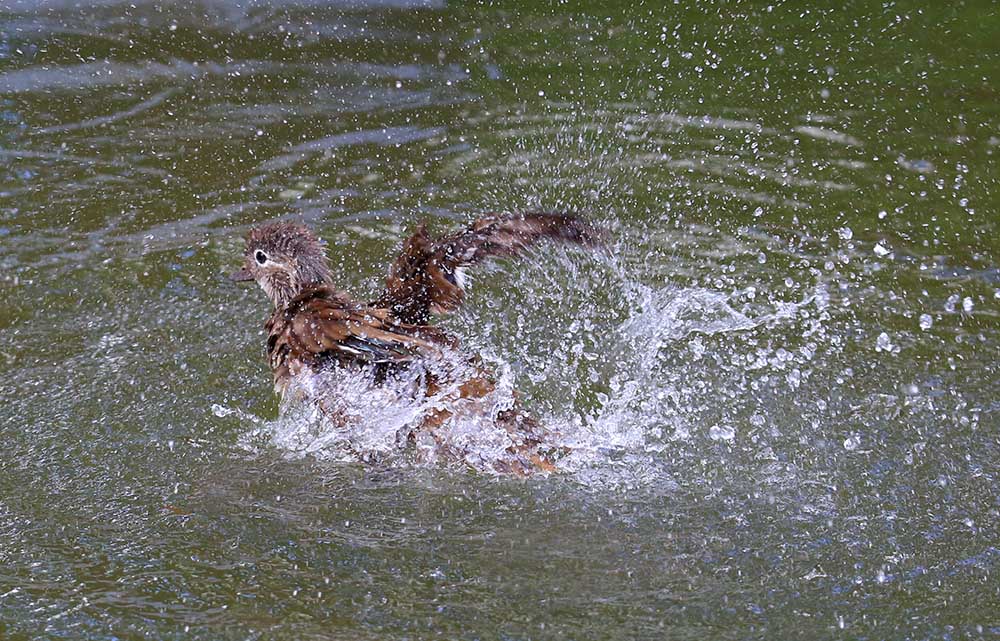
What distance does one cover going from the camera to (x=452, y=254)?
6.25 metres

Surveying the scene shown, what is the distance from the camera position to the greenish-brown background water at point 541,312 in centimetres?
503

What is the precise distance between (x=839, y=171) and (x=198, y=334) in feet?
14.4

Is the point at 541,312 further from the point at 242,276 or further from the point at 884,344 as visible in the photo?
the point at 884,344

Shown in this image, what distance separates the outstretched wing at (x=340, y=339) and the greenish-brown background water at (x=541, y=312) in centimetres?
40

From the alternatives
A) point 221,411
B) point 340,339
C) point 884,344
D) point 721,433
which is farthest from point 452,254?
point 884,344

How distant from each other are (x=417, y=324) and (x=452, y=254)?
393 mm

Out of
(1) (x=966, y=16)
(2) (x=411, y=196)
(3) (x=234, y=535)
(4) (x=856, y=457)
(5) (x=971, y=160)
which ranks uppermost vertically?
(1) (x=966, y=16)

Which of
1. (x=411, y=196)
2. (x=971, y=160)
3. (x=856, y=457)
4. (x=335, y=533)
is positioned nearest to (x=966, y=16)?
(x=971, y=160)

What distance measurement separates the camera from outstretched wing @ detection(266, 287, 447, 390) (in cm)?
590

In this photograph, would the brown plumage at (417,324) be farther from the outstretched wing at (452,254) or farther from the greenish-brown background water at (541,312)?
the greenish-brown background water at (541,312)

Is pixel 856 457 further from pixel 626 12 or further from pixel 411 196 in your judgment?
pixel 626 12

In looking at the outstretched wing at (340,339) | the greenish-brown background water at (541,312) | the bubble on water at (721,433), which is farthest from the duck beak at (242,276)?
the bubble on water at (721,433)

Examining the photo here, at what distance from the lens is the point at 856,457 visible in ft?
19.2

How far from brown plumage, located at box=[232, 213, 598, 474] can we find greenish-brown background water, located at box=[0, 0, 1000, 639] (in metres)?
0.31
